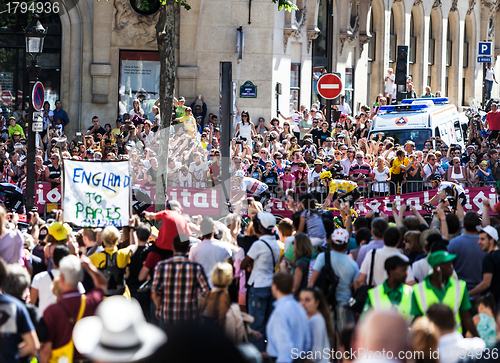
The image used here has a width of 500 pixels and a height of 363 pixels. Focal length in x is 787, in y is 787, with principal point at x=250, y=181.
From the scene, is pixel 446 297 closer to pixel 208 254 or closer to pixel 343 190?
pixel 208 254

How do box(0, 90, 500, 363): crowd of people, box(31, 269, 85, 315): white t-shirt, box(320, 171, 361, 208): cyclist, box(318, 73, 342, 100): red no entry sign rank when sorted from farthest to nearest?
box(318, 73, 342, 100): red no entry sign
box(320, 171, 361, 208): cyclist
box(31, 269, 85, 315): white t-shirt
box(0, 90, 500, 363): crowd of people

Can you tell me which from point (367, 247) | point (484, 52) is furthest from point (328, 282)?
point (484, 52)

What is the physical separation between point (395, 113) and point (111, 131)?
7.87 metres

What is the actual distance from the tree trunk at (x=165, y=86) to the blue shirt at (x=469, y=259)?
25.7 ft

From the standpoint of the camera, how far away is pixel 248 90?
2422 centimetres

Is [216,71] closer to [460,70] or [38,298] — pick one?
[38,298]

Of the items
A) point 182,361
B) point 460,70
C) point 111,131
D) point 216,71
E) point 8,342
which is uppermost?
point 460,70

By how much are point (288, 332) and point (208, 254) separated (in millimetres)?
2390

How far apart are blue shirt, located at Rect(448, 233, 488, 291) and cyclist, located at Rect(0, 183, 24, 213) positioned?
992 cm

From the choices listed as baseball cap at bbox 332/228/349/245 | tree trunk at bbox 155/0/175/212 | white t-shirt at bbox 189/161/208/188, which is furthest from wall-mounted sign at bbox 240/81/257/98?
baseball cap at bbox 332/228/349/245

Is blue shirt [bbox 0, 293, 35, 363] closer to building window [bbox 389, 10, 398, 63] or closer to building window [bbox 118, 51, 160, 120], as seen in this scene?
building window [bbox 118, 51, 160, 120]

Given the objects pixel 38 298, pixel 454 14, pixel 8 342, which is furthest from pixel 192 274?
pixel 454 14

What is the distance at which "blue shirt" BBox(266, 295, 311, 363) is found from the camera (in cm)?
639

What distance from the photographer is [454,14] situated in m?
43.9
